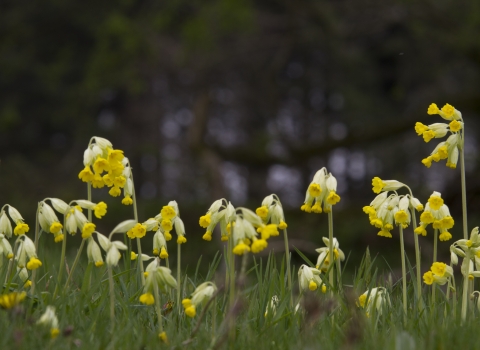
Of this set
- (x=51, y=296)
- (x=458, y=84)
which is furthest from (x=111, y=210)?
(x=51, y=296)

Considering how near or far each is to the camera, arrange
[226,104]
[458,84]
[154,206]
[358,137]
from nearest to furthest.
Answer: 1. [358,137]
2. [154,206]
3. [458,84]
4. [226,104]

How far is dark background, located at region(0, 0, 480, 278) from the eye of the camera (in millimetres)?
11523

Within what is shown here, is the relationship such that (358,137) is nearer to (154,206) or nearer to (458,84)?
(154,206)

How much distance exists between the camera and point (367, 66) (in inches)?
733

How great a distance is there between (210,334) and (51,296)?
0.63 m

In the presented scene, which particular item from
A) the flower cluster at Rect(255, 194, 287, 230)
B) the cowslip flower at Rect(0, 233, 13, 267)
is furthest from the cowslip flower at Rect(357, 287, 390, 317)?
the cowslip flower at Rect(0, 233, 13, 267)

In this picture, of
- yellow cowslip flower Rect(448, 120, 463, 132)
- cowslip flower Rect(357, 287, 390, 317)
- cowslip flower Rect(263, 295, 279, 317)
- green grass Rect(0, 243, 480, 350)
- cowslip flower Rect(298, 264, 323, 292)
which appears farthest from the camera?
yellow cowslip flower Rect(448, 120, 463, 132)

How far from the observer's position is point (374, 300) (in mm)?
2273

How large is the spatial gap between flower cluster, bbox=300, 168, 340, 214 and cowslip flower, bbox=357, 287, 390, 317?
34cm

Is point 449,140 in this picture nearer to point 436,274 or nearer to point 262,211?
point 436,274

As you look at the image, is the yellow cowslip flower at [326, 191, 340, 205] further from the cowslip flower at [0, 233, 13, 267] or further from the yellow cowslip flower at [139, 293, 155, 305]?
the cowslip flower at [0, 233, 13, 267]

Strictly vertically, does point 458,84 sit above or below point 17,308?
above

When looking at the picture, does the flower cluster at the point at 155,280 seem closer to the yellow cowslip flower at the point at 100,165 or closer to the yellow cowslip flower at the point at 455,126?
the yellow cowslip flower at the point at 100,165

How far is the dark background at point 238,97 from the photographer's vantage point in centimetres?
1152
